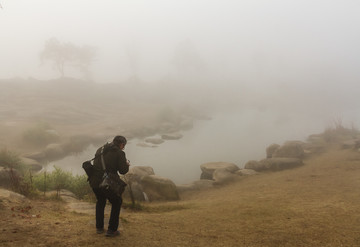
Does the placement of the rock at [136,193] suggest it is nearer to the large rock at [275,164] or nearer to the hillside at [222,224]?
the hillside at [222,224]

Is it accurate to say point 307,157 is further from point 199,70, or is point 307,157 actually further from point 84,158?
point 199,70

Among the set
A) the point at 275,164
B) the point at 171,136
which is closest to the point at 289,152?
the point at 275,164

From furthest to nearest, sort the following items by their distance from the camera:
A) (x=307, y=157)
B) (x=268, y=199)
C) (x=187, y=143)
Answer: (x=187, y=143), (x=307, y=157), (x=268, y=199)

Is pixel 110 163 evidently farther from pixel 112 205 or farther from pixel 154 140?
pixel 154 140

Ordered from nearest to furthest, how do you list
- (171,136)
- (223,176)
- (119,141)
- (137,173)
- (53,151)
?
(119,141) < (137,173) < (223,176) < (53,151) < (171,136)

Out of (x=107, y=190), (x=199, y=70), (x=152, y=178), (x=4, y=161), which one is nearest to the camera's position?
(x=107, y=190)

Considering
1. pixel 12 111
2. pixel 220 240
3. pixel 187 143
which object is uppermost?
pixel 12 111

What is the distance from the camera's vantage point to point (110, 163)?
534 centimetres

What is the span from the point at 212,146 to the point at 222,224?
939 inches

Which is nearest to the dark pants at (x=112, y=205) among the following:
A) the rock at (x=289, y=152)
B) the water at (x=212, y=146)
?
the water at (x=212, y=146)

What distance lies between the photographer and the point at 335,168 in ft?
56.5

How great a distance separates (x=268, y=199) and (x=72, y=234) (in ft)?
26.6

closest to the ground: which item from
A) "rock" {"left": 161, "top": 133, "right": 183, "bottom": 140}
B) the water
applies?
the water

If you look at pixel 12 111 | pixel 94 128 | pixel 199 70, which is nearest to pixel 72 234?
pixel 94 128
